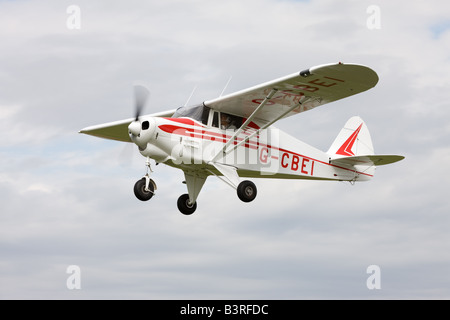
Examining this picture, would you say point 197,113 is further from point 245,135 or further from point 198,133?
point 245,135

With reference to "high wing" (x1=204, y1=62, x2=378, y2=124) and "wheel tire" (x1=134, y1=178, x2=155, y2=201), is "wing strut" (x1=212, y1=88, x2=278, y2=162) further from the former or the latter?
"wheel tire" (x1=134, y1=178, x2=155, y2=201)

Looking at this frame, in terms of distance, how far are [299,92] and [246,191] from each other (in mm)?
2605

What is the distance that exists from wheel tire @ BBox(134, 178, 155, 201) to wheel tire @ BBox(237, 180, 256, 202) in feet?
6.70

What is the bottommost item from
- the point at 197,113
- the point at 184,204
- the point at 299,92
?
the point at 184,204

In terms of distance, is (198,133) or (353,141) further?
(353,141)

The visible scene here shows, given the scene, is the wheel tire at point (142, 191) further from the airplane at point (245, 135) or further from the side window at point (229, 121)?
the side window at point (229, 121)

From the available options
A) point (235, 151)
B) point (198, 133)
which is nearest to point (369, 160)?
point (235, 151)

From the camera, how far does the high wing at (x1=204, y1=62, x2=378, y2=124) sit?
1600cm

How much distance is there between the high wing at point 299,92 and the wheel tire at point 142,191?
2396 mm

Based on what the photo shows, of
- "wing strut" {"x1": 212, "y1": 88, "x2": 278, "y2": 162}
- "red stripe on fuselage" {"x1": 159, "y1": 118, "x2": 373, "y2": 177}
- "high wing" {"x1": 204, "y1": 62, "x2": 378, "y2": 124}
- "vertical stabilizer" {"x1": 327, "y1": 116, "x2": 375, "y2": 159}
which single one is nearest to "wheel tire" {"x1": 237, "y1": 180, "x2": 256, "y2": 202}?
"wing strut" {"x1": 212, "y1": 88, "x2": 278, "y2": 162}

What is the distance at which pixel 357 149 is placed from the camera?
71.5 ft

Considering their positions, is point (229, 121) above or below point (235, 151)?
above

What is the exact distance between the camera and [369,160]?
2008 centimetres

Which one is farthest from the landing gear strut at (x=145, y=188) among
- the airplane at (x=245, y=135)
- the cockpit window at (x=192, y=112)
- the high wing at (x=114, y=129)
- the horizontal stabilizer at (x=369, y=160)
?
the horizontal stabilizer at (x=369, y=160)
